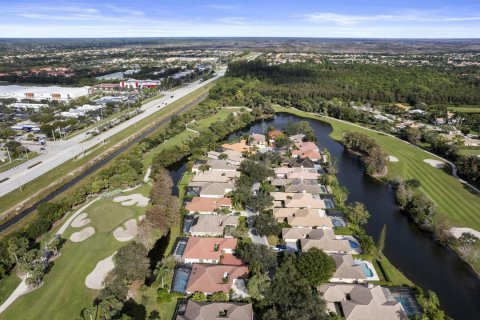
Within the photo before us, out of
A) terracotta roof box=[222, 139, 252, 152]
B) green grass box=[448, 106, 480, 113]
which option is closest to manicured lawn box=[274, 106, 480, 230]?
terracotta roof box=[222, 139, 252, 152]

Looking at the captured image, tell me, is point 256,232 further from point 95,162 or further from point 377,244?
point 95,162

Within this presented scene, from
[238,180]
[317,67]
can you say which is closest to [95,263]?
[238,180]

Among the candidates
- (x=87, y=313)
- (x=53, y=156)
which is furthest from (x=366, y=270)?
(x=53, y=156)

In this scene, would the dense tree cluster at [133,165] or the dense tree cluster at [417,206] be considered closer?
the dense tree cluster at [133,165]

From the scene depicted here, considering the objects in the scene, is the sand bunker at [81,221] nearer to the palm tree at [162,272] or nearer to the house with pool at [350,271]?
the palm tree at [162,272]

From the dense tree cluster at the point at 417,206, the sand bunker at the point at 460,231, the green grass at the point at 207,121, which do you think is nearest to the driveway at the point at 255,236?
the dense tree cluster at the point at 417,206

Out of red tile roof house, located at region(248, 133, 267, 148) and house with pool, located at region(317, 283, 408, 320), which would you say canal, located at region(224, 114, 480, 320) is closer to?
house with pool, located at region(317, 283, 408, 320)
